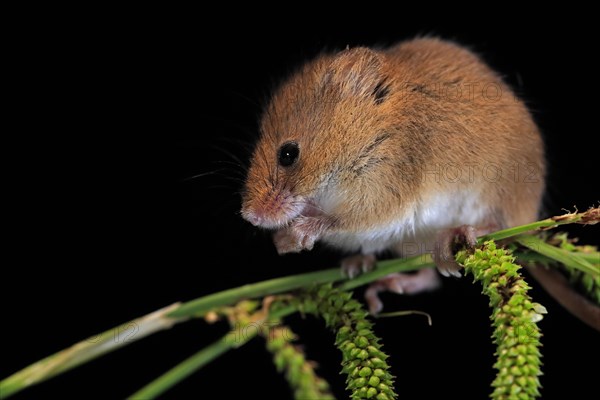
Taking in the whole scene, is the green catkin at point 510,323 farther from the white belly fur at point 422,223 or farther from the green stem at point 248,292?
the white belly fur at point 422,223

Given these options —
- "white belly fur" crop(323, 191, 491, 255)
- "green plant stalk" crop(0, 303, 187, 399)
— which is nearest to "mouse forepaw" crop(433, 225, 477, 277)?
"white belly fur" crop(323, 191, 491, 255)

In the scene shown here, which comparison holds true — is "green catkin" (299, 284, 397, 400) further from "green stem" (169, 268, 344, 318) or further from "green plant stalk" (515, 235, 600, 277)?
"green plant stalk" (515, 235, 600, 277)

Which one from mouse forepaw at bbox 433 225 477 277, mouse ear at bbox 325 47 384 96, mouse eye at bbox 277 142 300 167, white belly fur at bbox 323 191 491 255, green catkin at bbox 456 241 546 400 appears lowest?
green catkin at bbox 456 241 546 400

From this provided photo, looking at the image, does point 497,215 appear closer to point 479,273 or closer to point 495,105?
point 495,105

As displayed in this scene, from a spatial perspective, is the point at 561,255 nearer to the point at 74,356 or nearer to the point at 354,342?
the point at 354,342

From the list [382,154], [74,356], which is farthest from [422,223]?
[74,356]
